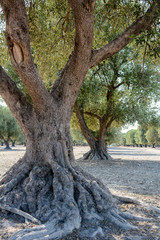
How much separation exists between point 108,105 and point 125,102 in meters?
1.58

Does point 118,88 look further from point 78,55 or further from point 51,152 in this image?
point 51,152

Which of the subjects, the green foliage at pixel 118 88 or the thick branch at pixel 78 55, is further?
the green foliage at pixel 118 88

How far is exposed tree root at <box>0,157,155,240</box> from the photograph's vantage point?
3361mm

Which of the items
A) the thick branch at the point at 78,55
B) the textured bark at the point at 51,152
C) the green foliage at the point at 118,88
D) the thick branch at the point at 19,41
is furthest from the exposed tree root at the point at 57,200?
the green foliage at the point at 118,88

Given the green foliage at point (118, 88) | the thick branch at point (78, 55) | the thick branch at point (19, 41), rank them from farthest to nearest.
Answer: the green foliage at point (118, 88) < the thick branch at point (78, 55) < the thick branch at point (19, 41)

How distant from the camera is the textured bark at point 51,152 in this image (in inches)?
143

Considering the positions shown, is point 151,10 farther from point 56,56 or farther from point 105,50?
point 56,56

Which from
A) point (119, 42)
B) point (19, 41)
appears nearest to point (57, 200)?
point (19, 41)

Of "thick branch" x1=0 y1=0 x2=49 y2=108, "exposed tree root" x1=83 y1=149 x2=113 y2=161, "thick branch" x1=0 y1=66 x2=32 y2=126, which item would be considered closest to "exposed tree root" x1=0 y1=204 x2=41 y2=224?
"thick branch" x1=0 y1=66 x2=32 y2=126

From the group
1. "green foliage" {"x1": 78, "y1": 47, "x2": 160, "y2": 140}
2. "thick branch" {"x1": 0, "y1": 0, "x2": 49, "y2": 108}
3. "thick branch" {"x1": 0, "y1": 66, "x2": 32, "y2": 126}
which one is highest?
"green foliage" {"x1": 78, "y1": 47, "x2": 160, "y2": 140}

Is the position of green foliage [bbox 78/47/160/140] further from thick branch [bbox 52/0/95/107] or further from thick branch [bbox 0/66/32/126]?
thick branch [bbox 0/66/32/126]

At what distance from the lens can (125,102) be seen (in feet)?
54.0

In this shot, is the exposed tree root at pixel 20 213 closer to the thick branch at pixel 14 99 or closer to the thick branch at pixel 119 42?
the thick branch at pixel 14 99

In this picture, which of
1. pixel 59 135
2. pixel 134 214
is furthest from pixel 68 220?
pixel 59 135
